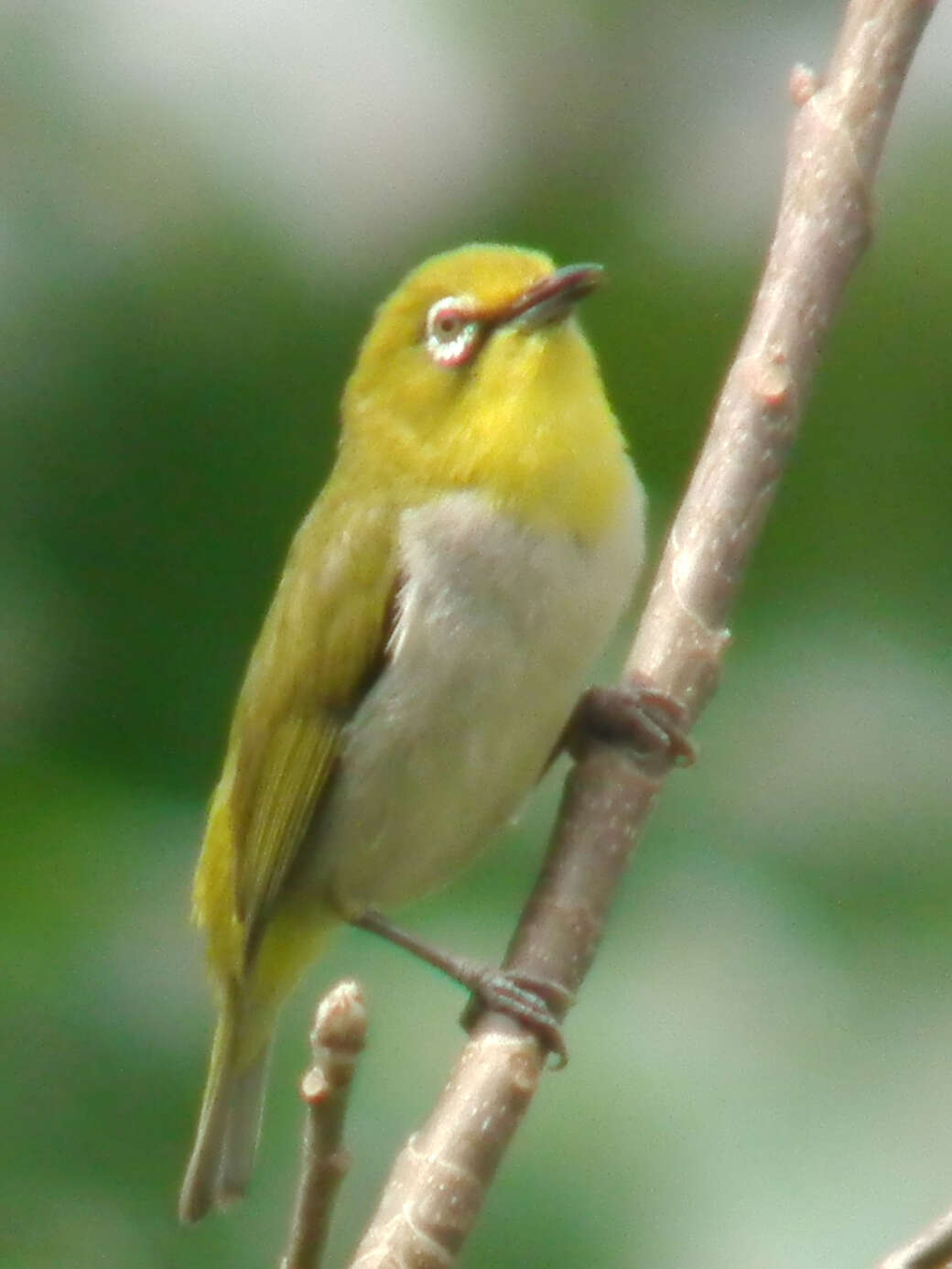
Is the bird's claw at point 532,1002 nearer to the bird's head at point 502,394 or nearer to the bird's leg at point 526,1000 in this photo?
the bird's leg at point 526,1000

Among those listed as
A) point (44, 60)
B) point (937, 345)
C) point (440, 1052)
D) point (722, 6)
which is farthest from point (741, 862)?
point (44, 60)

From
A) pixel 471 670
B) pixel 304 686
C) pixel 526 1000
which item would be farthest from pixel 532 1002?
pixel 304 686

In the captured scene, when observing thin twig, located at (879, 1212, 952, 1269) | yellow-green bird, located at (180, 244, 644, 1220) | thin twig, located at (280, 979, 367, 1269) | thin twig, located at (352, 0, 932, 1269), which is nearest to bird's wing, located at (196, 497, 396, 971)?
yellow-green bird, located at (180, 244, 644, 1220)

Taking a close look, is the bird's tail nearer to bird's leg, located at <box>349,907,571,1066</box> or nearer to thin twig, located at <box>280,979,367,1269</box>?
bird's leg, located at <box>349,907,571,1066</box>

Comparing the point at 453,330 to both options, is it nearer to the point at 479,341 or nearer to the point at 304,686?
the point at 479,341

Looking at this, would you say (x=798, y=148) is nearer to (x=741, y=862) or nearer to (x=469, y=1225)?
(x=469, y=1225)

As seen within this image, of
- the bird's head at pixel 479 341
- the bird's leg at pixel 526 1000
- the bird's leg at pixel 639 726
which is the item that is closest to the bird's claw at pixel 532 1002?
the bird's leg at pixel 526 1000
